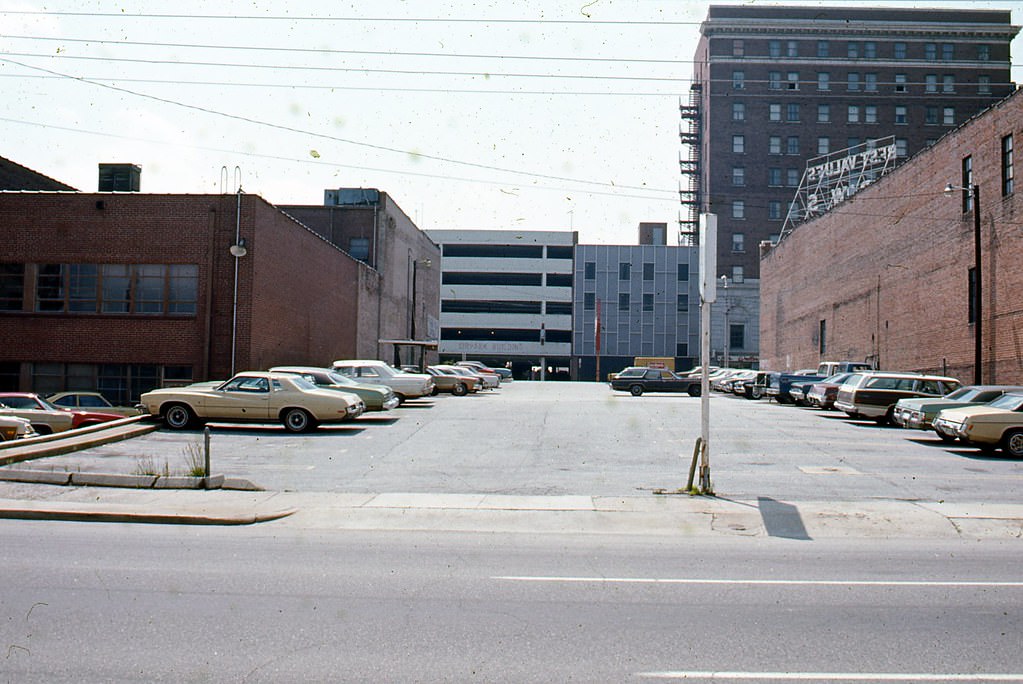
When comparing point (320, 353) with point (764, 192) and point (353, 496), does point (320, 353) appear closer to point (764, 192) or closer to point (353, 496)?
point (353, 496)

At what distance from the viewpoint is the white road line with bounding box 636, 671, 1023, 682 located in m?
5.63

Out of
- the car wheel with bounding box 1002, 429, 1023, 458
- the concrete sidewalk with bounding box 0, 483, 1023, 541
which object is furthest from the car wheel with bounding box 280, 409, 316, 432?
the car wheel with bounding box 1002, 429, 1023, 458

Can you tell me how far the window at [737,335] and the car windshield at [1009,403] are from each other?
236 ft

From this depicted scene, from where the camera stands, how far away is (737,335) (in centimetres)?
9225

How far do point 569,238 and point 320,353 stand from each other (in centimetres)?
5719

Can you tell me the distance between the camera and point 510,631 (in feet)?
21.8

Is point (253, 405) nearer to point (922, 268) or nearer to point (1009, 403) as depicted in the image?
point (1009, 403)

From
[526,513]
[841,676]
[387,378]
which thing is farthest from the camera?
[387,378]

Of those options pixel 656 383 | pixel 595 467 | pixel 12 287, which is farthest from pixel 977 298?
pixel 12 287

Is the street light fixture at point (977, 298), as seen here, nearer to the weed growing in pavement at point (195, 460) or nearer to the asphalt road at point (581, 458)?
the asphalt road at point (581, 458)

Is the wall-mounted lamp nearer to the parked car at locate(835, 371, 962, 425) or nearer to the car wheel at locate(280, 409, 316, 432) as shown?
the car wheel at locate(280, 409, 316, 432)

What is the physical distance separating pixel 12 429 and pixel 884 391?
23265mm

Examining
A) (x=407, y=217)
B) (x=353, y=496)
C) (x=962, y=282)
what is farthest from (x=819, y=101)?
(x=353, y=496)

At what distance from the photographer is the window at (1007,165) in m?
33.9
